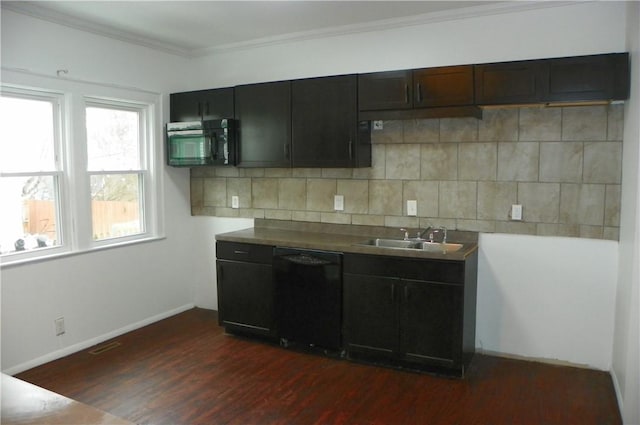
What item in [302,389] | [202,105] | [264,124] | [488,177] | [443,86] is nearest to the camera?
[302,389]

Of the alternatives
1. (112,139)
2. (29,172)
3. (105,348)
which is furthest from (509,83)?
(105,348)

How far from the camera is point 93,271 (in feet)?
13.6

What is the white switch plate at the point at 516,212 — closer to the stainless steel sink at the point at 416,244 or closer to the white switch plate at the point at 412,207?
the stainless steel sink at the point at 416,244

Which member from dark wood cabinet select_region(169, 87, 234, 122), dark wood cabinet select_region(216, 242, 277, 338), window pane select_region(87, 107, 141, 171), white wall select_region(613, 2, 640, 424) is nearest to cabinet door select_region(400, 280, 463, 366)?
white wall select_region(613, 2, 640, 424)

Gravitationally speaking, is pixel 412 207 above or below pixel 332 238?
above

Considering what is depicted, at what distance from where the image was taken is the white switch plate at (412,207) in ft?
13.2

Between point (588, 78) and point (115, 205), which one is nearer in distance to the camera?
point (588, 78)

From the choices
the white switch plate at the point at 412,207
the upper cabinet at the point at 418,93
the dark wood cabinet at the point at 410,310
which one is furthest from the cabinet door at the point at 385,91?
the dark wood cabinet at the point at 410,310

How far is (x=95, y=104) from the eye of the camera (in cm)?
419

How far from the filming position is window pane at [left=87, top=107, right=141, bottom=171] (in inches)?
165

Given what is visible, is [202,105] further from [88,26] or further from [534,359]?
[534,359]

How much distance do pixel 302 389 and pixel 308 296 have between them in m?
0.77

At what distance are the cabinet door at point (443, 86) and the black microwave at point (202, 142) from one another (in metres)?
1.73

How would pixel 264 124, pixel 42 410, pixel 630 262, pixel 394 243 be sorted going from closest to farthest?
pixel 42 410
pixel 630 262
pixel 394 243
pixel 264 124
